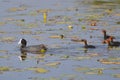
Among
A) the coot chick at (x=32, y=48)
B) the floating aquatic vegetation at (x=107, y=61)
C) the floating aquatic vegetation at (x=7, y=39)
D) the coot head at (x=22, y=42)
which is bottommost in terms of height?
the floating aquatic vegetation at (x=107, y=61)

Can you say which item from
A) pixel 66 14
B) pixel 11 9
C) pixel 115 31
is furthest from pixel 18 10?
pixel 115 31

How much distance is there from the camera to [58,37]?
24.4m

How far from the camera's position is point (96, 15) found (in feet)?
102

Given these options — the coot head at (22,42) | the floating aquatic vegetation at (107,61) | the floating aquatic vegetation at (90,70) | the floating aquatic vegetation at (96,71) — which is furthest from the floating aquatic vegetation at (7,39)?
the floating aquatic vegetation at (96,71)

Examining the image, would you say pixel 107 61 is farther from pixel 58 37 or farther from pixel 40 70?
Result: pixel 58 37

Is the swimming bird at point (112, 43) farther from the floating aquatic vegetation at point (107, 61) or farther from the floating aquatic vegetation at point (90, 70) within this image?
the floating aquatic vegetation at point (90, 70)

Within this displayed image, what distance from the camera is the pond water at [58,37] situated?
17.8 meters

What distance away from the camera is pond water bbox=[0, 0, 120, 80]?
17.8 meters

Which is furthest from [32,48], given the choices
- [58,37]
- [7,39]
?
[58,37]

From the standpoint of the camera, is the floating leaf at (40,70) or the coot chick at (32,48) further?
the coot chick at (32,48)

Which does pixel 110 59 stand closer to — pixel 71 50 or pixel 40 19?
pixel 71 50

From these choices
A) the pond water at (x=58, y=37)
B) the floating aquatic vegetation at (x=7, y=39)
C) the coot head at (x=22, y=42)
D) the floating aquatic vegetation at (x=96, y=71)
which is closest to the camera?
the floating aquatic vegetation at (x=96, y=71)

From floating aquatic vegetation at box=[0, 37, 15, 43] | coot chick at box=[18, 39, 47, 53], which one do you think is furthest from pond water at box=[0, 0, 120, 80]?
coot chick at box=[18, 39, 47, 53]

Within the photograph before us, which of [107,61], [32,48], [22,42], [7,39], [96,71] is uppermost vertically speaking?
[7,39]
